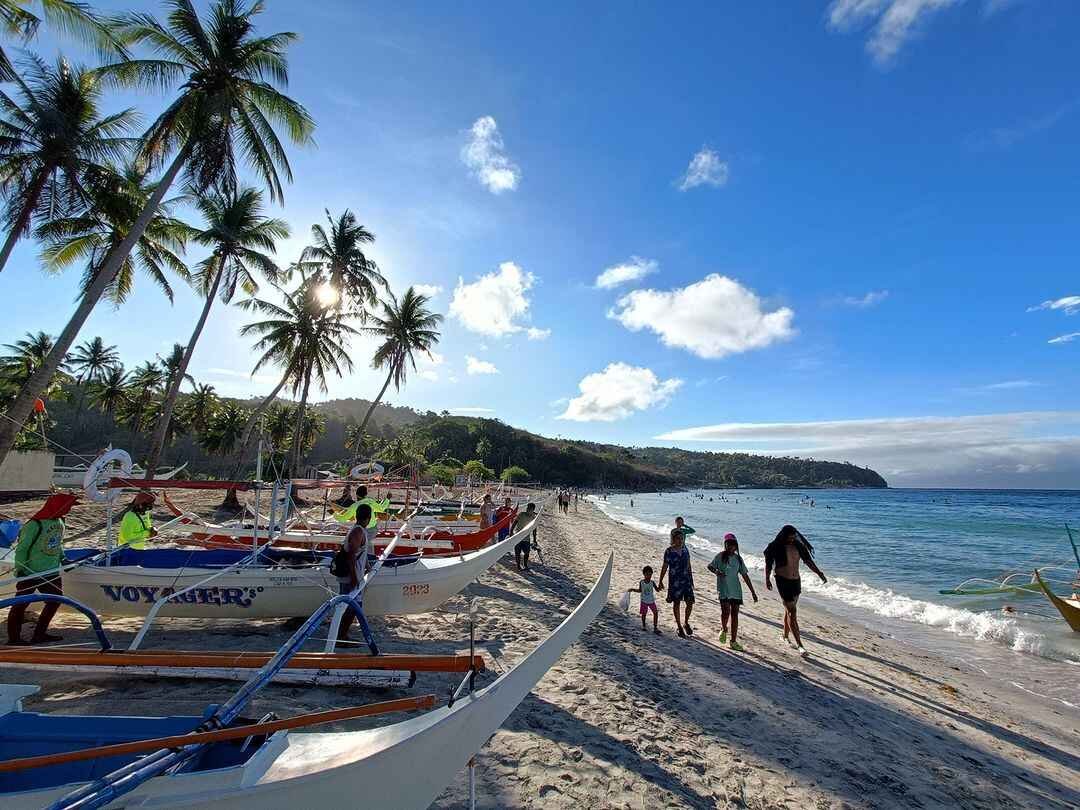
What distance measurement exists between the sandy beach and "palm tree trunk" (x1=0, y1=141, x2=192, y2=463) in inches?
223

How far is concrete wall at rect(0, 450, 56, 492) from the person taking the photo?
60.5 ft

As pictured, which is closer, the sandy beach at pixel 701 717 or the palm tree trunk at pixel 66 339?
the sandy beach at pixel 701 717

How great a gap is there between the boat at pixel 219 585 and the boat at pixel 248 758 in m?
3.48

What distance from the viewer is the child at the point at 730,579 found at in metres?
6.74

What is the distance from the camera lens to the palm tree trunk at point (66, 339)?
9125 millimetres

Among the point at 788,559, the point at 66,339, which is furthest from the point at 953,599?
the point at 66,339

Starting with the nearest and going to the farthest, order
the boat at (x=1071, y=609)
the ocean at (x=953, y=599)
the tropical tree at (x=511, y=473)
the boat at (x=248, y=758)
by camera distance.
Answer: the boat at (x=248, y=758), the ocean at (x=953, y=599), the boat at (x=1071, y=609), the tropical tree at (x=511, y=473)

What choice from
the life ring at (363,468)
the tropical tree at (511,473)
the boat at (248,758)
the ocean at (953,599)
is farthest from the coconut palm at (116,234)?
the tropical tree at (511,473)

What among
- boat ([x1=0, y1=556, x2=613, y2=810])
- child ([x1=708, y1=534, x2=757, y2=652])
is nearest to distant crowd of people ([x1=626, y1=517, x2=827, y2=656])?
child ([x1=708, y1=534, x2=757, y2=652])

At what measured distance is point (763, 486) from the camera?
617 ft

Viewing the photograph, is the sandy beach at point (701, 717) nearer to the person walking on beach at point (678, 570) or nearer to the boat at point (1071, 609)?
the person walking on beach at point (678, 570)

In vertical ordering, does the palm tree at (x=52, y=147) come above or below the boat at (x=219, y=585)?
above

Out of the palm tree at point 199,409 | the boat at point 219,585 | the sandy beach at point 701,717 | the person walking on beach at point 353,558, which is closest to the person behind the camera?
the sandy beach at point 701,717

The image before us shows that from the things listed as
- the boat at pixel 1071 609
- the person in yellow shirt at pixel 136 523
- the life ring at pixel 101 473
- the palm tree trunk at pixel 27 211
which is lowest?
the boat at pixel 1071 609
